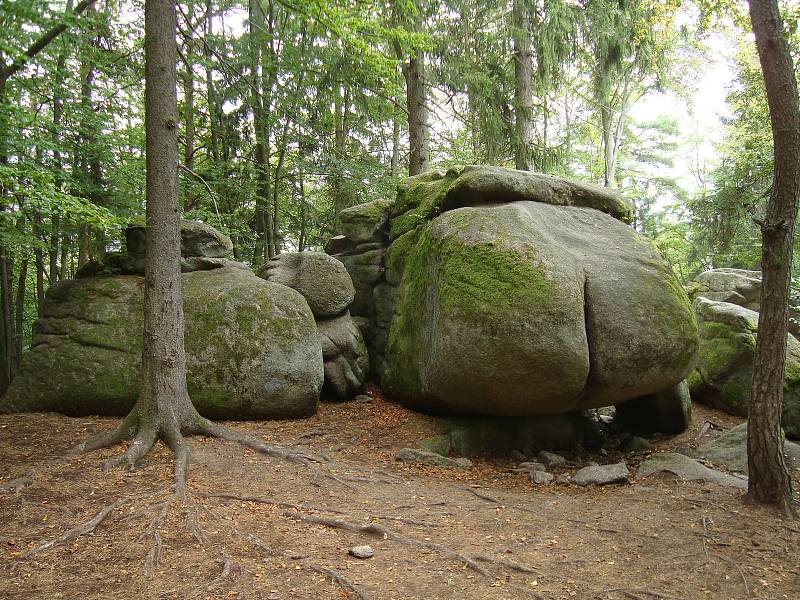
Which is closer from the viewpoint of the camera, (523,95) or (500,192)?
(500,192)

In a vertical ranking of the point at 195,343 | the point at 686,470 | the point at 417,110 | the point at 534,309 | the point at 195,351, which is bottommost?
the point at 686,470

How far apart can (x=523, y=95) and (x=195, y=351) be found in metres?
9.74

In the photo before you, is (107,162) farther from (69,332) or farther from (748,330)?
(748,330)

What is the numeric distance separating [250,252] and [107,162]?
5.95 metres

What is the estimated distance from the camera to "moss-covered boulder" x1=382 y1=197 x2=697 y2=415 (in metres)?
6.63

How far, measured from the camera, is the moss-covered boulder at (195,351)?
24.9ft

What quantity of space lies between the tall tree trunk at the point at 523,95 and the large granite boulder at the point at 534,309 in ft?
14.8

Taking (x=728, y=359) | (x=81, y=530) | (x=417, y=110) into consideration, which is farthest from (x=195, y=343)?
(x=728, y=359)

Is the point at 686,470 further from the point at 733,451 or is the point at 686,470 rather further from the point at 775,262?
the point at 775,262

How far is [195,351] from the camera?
7844mm

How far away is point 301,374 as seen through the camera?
26.9ft

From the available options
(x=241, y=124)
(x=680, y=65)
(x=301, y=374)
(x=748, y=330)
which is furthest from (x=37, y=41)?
(x=680, y=65)

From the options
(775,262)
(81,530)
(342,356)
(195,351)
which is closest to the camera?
(81,530)

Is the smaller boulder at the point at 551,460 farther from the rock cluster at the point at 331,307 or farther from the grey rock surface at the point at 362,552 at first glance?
the grey rock surface at the point at 362,552
